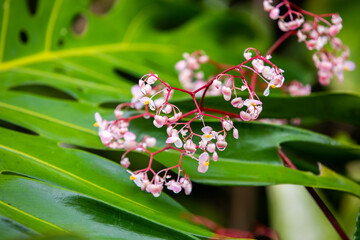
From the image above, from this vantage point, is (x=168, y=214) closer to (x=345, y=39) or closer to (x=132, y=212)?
(x=132, y=212)

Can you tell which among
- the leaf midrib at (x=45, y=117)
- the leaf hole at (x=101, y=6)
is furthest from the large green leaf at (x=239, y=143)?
the leaf hole at (x=101, y=6)

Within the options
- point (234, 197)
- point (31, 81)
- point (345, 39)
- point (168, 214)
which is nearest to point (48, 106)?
point (31, 81)

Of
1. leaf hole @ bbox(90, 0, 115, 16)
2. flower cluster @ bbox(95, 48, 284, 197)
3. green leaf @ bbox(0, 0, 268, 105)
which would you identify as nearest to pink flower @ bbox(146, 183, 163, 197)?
flower cluster @ bbox(95, 48, 284, 197)

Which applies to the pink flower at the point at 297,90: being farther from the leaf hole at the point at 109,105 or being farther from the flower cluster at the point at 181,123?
the leaf hole at the point at 109,105

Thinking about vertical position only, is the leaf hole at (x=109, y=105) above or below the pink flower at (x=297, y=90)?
below

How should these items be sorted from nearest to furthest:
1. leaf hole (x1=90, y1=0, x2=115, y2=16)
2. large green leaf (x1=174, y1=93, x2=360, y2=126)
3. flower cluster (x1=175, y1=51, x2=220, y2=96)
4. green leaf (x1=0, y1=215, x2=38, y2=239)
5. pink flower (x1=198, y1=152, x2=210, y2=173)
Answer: green leaf (x1=0, y1=215, x2=38, y2=239) < pink flower (x1=198, y1=152, x2=210, y2=173) < large green leaf (x1=174, y1=93, x2=360, y2=126) < flower cluster (x1=175, y1=51, x2=220, y2=96) < leaf hole (x1=90, y1=0, x2=115, y2=16)

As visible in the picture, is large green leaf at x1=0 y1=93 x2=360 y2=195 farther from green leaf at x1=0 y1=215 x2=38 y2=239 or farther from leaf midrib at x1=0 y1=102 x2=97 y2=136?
green leaf at x1=0 y1=215 x2=38 y2=239

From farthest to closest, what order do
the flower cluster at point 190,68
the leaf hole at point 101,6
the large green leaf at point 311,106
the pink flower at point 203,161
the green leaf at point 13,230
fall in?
the leaf hole at point 101,6 → the flower cluster at point 190,68 → the large green leaf at point 311,106 → the pink flower at point 203,161 → the green leaf at point 13,230
